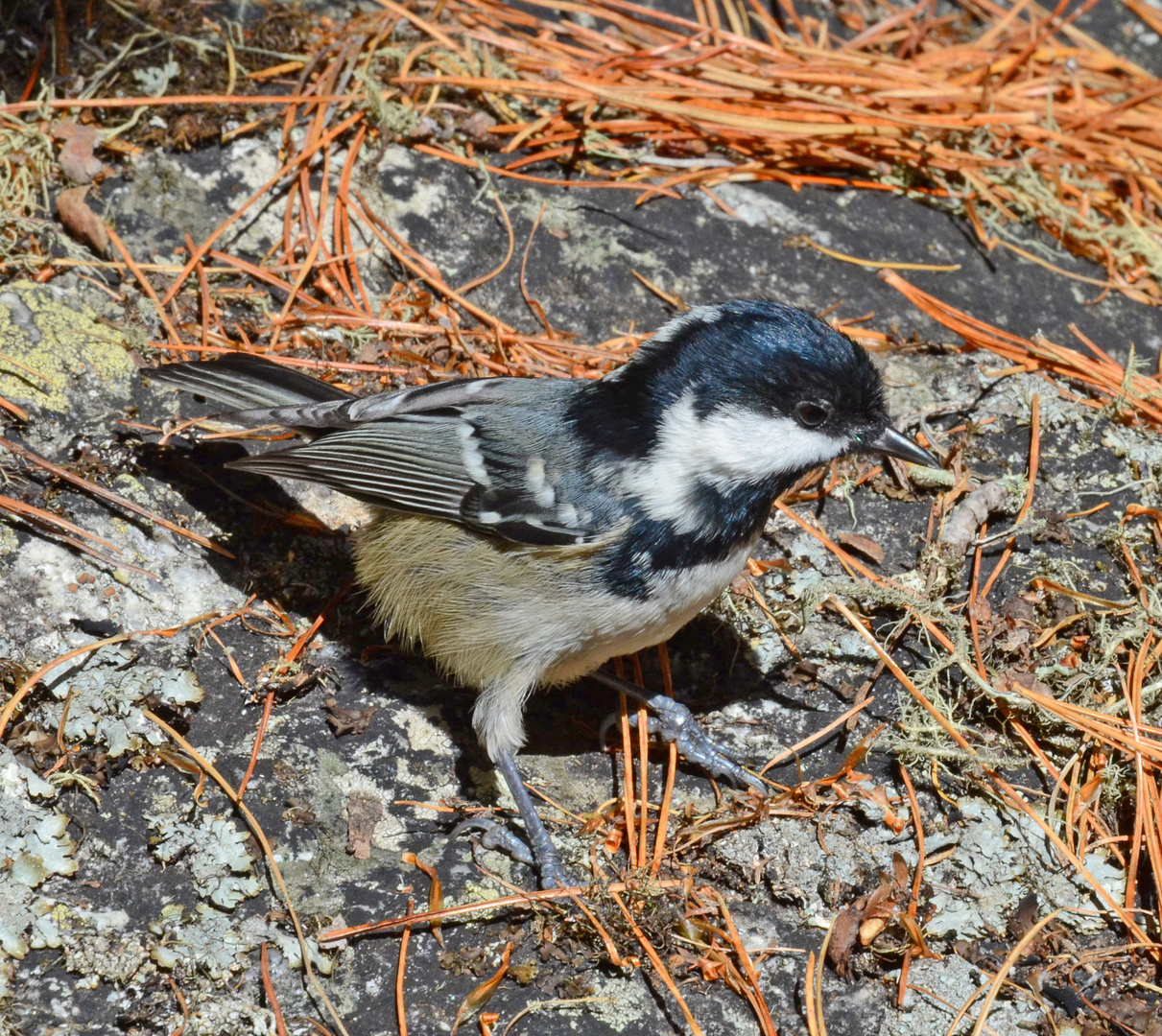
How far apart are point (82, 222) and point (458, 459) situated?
1703mm

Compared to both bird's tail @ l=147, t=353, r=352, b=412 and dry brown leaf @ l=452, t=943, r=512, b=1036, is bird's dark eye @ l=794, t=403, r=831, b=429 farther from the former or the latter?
dry brown leaf @ l=452, t=943, r=512, b=1036

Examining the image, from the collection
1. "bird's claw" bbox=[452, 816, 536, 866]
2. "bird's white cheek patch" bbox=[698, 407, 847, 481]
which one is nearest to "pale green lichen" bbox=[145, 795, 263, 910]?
"bird's claw" bbox=[452, 816, 536, 866]

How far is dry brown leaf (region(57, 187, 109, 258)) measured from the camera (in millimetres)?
3635

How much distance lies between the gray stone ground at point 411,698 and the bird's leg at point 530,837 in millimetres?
51

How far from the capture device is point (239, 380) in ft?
10.4

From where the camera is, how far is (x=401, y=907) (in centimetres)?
267

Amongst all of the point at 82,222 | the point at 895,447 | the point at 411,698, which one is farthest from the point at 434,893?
the point at 82,222

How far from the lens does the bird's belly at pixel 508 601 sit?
274 centimetres

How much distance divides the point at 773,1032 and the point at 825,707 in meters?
Answer: 0.98

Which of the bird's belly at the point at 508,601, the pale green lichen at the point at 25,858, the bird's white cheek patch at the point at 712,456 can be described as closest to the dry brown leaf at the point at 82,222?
the bird's belly at the point at 508,601

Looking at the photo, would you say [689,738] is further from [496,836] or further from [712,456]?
[712,456]

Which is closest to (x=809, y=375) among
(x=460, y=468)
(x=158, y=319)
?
(x=460, y=468)

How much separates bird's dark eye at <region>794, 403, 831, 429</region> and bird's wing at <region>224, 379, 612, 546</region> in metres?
0.53

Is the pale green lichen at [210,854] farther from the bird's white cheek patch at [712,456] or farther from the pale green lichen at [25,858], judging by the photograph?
the bird's white cheek patch at [712,456]
